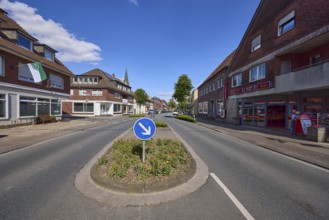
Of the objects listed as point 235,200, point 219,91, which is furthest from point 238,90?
point 235,200

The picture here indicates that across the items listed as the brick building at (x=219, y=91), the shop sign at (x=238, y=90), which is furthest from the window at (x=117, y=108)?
the shop sign at (x=238, y=90)

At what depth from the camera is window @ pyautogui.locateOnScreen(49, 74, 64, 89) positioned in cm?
2000

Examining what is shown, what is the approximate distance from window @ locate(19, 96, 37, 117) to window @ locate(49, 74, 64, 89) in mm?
3768

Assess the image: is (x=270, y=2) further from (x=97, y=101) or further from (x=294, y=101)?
(x=97, y=101)

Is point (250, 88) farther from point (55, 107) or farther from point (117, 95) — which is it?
point (117, 95)

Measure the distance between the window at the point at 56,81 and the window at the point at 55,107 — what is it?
1862 millimetres

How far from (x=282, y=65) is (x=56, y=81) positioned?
24911 millimetres

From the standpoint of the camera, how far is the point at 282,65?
46.6ft

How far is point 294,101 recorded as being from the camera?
13688 millimetres

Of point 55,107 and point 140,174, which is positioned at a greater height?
point 55,107

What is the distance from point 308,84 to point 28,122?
2312 centimetres

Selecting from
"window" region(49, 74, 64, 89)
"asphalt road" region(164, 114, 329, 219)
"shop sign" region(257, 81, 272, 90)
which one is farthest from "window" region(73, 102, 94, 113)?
"asphalt road" region(164, 114, 329, 219)

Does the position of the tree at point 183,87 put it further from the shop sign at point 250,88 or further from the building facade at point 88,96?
the shop sign at point 250,88

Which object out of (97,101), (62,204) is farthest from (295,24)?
(97,101)
